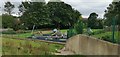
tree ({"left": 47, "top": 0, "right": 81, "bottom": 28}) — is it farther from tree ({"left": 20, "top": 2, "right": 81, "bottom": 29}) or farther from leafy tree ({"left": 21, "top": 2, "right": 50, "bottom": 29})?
leafy tree ({"left": 21, "top": 2, "right": 50, "bottom": 29})

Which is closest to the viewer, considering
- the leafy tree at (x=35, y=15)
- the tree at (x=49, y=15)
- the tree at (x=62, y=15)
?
the tree at (x=62, y=15)

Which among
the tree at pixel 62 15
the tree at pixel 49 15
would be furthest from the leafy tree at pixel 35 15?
the tree at pixel 62 15

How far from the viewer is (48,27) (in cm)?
2348

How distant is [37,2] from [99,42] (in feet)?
56.4

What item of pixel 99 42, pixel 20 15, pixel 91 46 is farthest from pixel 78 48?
pixel 20 15

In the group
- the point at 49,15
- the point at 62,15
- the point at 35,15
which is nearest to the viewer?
the point at 49,15

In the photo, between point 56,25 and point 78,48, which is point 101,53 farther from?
point 56,25

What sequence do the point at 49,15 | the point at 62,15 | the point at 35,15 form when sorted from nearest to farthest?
1. the point at 49,15
2. the point at 62,15
3. the point at 35,15

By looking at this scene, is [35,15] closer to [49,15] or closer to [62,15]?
[49,15]

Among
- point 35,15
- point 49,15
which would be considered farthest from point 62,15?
point 35,15

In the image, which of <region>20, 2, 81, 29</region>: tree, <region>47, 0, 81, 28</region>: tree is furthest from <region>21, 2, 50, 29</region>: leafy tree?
<region>47, 0, 81, 28</region>: tree

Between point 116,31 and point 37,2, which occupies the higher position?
point 37,2

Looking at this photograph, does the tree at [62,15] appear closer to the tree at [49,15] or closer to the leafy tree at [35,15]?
the tree at [49,15]

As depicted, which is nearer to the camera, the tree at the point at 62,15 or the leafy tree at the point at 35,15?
the tree at the point at 62,15
